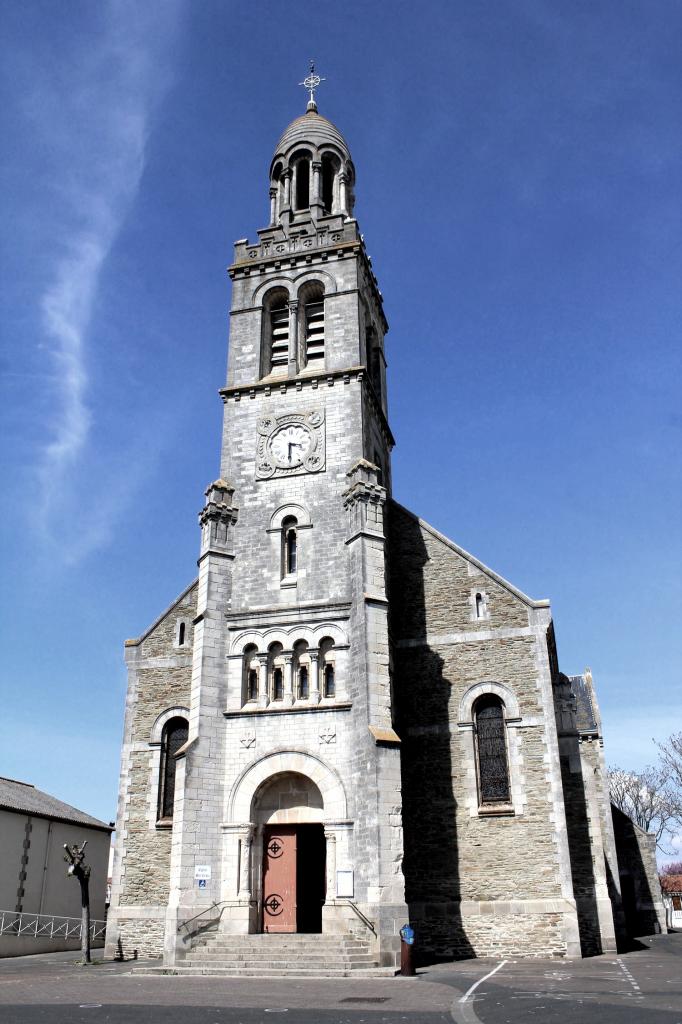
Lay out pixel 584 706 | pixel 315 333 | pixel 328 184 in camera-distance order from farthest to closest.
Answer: pixel 328 184
pixel 584 706
pixel 315 333

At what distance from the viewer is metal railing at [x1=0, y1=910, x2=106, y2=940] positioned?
2997 centimetres

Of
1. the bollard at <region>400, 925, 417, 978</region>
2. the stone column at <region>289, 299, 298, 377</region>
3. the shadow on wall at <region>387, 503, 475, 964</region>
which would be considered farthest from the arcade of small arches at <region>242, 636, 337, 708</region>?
the stone column at <region>289, 299, 298, 377</region>

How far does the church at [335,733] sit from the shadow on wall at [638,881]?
643 cm

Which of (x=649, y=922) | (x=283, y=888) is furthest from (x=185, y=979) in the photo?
(x=649, y=922)

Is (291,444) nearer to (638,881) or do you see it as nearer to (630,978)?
(630,978)

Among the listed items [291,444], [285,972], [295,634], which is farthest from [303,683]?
[291,444]

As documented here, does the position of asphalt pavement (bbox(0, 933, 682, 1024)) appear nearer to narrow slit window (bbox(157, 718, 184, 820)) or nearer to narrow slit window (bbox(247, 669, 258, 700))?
narrow slit window (bbox(157, 718, 184, 820))

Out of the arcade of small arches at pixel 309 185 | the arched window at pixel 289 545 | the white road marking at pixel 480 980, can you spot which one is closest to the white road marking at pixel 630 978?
the white road marking at pixel 480 980

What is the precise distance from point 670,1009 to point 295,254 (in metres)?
25.3

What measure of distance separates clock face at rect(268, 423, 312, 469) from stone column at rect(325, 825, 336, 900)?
36.5 ft

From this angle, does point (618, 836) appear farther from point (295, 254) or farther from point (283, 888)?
point (295, 254)

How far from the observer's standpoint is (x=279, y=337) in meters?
30.0

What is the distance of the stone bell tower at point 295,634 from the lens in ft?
68.0

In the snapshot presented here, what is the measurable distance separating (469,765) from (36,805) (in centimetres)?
2071
